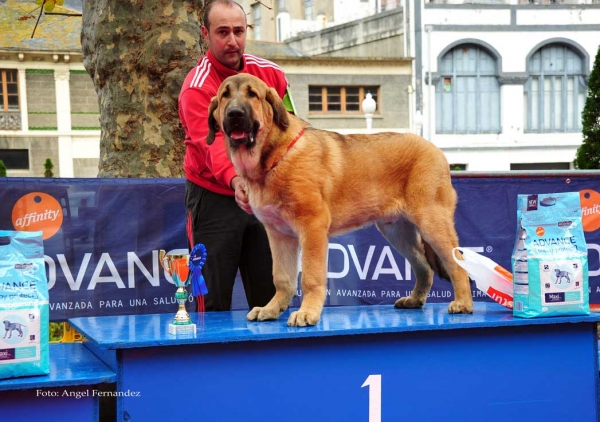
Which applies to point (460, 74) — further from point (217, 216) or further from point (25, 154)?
point (217, 216)

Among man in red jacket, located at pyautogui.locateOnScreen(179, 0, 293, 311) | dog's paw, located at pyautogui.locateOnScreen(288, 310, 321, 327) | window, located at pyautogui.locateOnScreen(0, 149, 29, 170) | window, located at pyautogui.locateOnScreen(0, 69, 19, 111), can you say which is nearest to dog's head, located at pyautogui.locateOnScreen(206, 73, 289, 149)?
man in red jacket, located at pyautogui.locateOnScreen(179, 0, 293, 311)

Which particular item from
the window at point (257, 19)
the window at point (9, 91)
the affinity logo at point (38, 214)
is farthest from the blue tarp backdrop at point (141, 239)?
the window at point (257, 19)

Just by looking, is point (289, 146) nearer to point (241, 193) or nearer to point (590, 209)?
point (241, 193)

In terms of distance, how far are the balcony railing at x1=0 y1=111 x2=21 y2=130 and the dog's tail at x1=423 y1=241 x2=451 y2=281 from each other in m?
24.6

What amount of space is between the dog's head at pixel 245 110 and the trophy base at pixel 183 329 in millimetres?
830

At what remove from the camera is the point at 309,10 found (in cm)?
3394

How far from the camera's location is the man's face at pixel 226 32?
12.6 feet

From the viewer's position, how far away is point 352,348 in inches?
127

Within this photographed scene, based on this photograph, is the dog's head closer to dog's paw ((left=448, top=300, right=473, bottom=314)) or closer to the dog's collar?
the dog's collar

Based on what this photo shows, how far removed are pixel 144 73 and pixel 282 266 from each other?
321 centimetres

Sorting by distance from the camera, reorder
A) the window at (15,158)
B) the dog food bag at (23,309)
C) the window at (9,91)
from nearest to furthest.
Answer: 1. the dog food bag at (23,309)
2. the window at (9,91)
3. the window at (15,158)

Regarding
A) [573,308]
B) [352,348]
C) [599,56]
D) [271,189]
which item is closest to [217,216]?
→ [271,189]

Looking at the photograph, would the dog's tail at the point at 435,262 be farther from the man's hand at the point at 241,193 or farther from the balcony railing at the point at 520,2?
the balcony railing at the point at 520,2

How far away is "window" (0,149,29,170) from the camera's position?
26.3 metres
